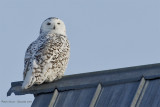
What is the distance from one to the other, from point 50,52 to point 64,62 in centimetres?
53

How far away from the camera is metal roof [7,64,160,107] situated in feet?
25.7

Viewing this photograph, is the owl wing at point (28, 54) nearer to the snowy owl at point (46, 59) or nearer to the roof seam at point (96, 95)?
the snowy owl at point (46, 59)

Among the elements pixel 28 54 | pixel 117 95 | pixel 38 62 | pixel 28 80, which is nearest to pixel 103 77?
pixel 117 95

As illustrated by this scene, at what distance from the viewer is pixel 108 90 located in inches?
329

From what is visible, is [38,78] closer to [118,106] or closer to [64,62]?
[64,62]

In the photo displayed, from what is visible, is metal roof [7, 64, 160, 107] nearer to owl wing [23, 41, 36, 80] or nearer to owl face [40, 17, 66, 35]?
owl wing [23, 41, 36, 80]

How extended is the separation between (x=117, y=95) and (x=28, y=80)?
249cm

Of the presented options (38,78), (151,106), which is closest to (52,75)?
(38,78)

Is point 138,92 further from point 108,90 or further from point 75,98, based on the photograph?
point 75,98

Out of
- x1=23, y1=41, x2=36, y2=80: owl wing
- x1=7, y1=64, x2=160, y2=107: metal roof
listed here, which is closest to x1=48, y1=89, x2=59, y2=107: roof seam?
x1=7, y1=64, x2=160, y2=107: metal roof

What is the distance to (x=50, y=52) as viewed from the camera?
35.8 ft

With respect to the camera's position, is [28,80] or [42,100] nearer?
[42,100]

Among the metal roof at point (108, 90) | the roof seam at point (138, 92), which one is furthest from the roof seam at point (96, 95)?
the roof seam at point (138, 92)

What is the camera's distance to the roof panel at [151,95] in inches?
297
